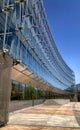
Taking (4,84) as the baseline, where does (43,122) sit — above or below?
below

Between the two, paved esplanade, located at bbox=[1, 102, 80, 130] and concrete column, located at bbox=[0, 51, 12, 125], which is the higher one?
concrete column, located at bbox=[0, 51, 12, 125]

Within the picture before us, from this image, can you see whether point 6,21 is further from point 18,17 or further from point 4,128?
point 4,128

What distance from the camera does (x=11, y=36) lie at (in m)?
16.0

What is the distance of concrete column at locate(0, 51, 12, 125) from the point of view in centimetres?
958

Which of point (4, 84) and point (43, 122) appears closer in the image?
point (4, 84)

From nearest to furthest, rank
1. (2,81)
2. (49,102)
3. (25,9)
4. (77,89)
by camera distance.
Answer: (2,81) < (25,9) < (49,102) < (77,89)

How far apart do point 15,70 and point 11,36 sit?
2699 millimetres

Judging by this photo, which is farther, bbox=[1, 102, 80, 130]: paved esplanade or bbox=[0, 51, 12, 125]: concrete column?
bbox=[0, 51, 12, 125]: concrete column

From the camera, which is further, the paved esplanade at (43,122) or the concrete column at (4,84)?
the concrete column at (4,84)

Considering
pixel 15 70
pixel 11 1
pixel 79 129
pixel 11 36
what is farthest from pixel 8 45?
pixel 79 129

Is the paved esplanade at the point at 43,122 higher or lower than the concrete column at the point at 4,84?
lower

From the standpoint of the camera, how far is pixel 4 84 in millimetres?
9906

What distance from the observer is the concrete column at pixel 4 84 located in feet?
31.4

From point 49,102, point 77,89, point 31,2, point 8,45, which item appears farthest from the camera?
point 77,89
